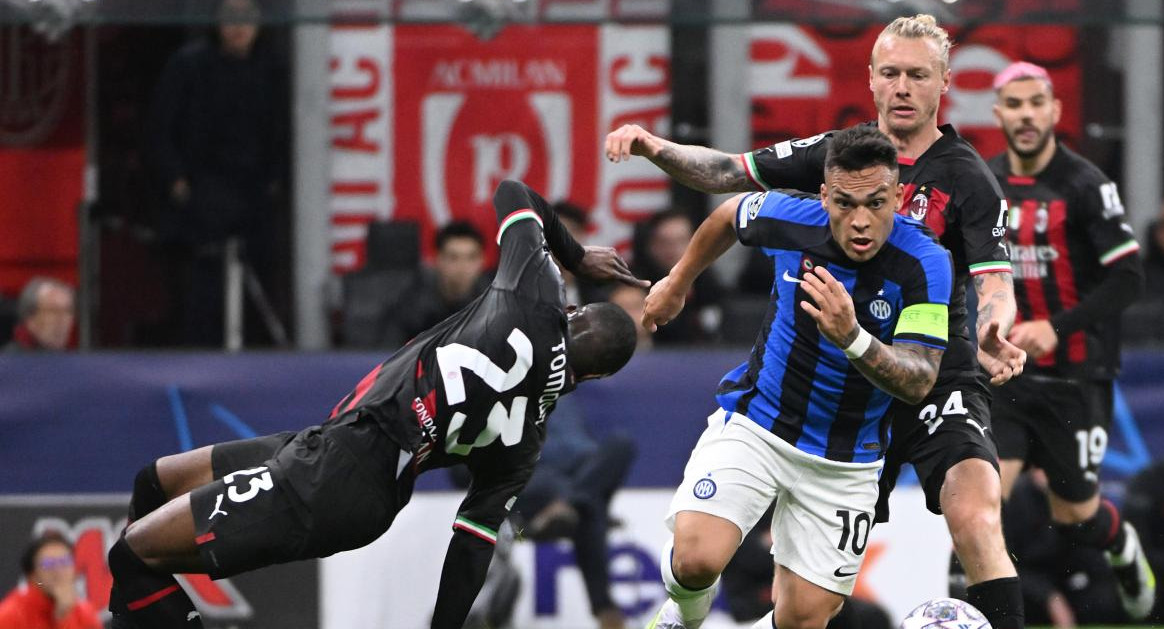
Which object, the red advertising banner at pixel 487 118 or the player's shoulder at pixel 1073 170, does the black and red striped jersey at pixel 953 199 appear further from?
the red advertising banner at pixel 487 118

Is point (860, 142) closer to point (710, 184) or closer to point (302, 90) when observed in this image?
point (710, 184)

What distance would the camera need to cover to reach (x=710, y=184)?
21.2 feet

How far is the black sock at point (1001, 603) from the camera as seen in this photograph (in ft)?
19.6

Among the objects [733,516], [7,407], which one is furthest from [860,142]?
[7,407]

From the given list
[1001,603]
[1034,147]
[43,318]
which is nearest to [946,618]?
[1001,603]

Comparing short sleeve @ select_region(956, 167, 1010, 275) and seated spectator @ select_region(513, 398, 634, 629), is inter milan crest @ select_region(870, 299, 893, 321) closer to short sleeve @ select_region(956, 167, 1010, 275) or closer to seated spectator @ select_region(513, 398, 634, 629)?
short sleeve @ select_region(956, 167, 1010, 275)

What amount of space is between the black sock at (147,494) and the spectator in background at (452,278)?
12.4ft

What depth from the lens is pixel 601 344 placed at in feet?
19.2

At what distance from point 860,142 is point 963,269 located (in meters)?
0.84

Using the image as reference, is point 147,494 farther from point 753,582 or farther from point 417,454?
point 753,582

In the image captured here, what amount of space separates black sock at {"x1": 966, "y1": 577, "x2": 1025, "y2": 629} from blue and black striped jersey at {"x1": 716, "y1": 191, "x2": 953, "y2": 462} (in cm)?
59

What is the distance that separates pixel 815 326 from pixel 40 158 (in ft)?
22.3

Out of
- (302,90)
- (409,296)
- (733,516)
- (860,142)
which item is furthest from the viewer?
(302,90)

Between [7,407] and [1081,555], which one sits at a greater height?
[7,407]
